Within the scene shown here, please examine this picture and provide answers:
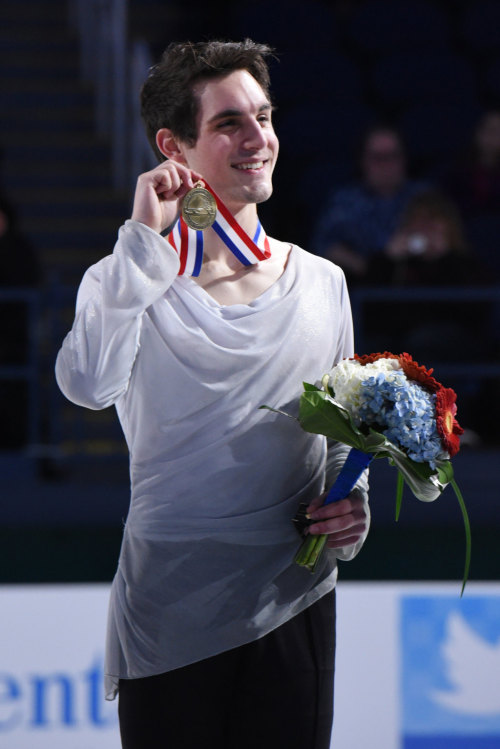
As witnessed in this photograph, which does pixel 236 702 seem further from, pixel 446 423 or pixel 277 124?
pixel 277 124

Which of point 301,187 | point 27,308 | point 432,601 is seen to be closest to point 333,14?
point 301,187

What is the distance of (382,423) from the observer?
1987mm

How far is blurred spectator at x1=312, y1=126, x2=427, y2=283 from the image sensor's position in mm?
5703

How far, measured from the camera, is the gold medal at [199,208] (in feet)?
6.76

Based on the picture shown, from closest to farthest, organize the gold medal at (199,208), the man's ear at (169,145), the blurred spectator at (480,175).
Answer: the gold medal at (199,208), the man's ear at (169,145), the blurred spectator at (480,175)

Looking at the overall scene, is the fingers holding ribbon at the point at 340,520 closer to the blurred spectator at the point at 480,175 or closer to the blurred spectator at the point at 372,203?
the blurred spectator at the point at 372,203

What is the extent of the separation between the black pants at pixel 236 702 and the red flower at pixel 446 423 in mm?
429

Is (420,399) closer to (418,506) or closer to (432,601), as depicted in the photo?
(432,601)

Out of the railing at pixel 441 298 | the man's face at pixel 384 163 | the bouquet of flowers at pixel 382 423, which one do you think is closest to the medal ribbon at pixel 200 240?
the bouquet of flowers at pixel 382 423

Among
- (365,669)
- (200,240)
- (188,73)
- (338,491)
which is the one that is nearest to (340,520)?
(338,491)

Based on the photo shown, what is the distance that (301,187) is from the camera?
6.77 m

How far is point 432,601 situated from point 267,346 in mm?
1701

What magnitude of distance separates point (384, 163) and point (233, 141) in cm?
373

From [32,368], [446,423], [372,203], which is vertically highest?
[446,423]
